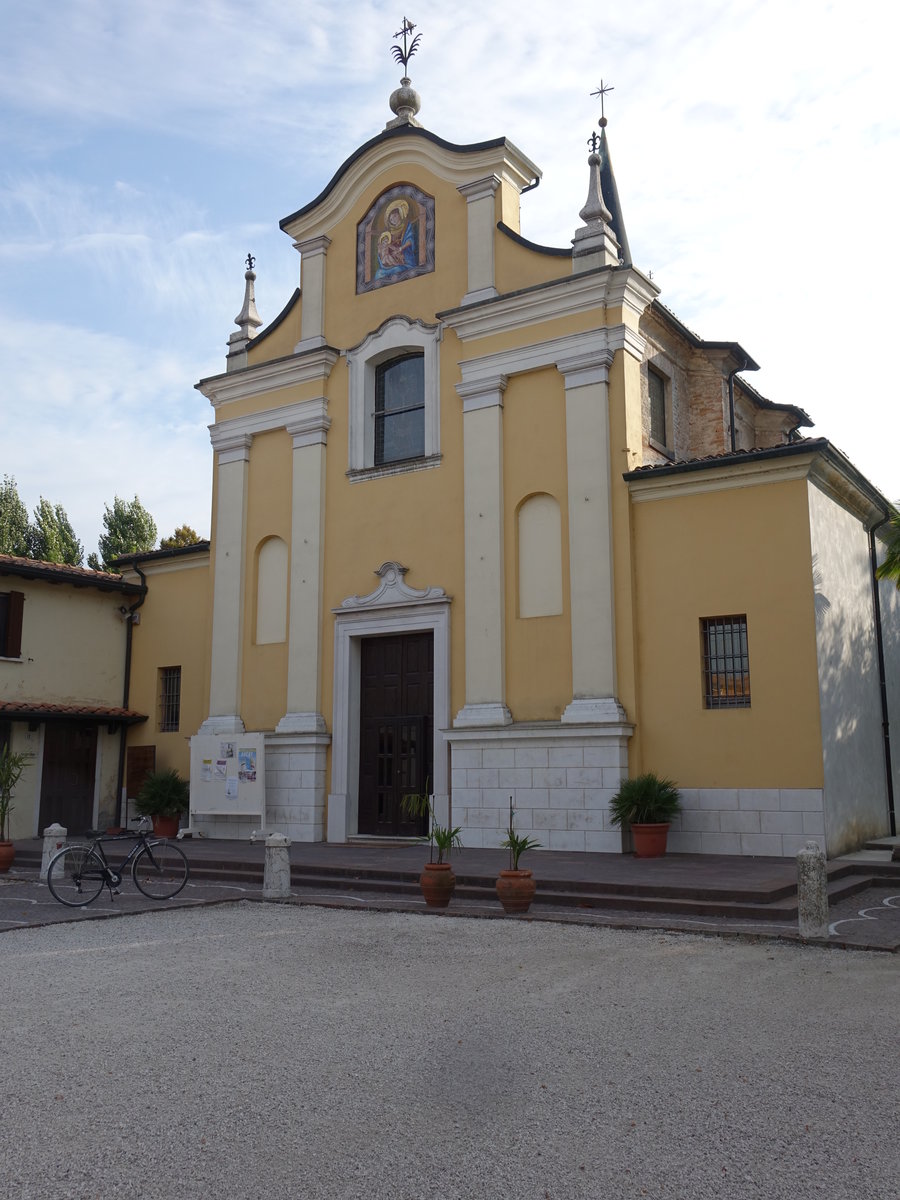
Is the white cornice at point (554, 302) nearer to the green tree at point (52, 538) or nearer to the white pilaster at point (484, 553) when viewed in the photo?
the white pilaster at point (484, 553)

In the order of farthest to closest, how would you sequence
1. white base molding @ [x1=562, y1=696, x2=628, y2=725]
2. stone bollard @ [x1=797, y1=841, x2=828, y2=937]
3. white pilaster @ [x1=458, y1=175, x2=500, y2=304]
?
white pilaster @ [x1=458, y1=175, x2=500, y2=304] < white base molding @ [x1=562, y1=696, x2=628, y2=725] < stone bollard @ [x1=797, y1=841, x2=828, y2=937]

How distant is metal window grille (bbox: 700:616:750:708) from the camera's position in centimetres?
1500

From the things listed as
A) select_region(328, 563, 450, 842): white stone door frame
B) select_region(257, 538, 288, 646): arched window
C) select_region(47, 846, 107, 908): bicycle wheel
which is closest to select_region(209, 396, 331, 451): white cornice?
select_region(257, 538, 288, 646): arched window

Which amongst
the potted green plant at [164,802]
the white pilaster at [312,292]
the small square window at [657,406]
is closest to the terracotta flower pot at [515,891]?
the small square window at [657,406]

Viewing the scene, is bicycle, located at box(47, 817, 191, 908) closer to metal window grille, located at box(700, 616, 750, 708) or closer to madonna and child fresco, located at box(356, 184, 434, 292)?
metal window grille, located at box(700, 616, 750, 708)

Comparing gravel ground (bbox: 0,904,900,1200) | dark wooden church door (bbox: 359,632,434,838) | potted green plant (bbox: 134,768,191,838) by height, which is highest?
dark wooden church door (bbox: 359,632,434,838)

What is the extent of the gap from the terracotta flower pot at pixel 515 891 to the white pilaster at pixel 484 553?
5783mm

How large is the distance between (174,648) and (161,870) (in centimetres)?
Result: 912

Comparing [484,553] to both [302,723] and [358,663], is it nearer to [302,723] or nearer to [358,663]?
[358,663]

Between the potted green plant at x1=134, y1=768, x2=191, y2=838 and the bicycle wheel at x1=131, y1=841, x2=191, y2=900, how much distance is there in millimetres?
4874

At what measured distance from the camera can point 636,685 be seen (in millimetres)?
15672

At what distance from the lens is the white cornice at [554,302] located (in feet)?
54.7

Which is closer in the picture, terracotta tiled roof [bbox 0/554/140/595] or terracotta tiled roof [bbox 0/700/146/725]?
terracotta tiled roof [bbox 0/700/146/725]

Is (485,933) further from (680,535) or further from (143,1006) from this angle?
(680,535)
